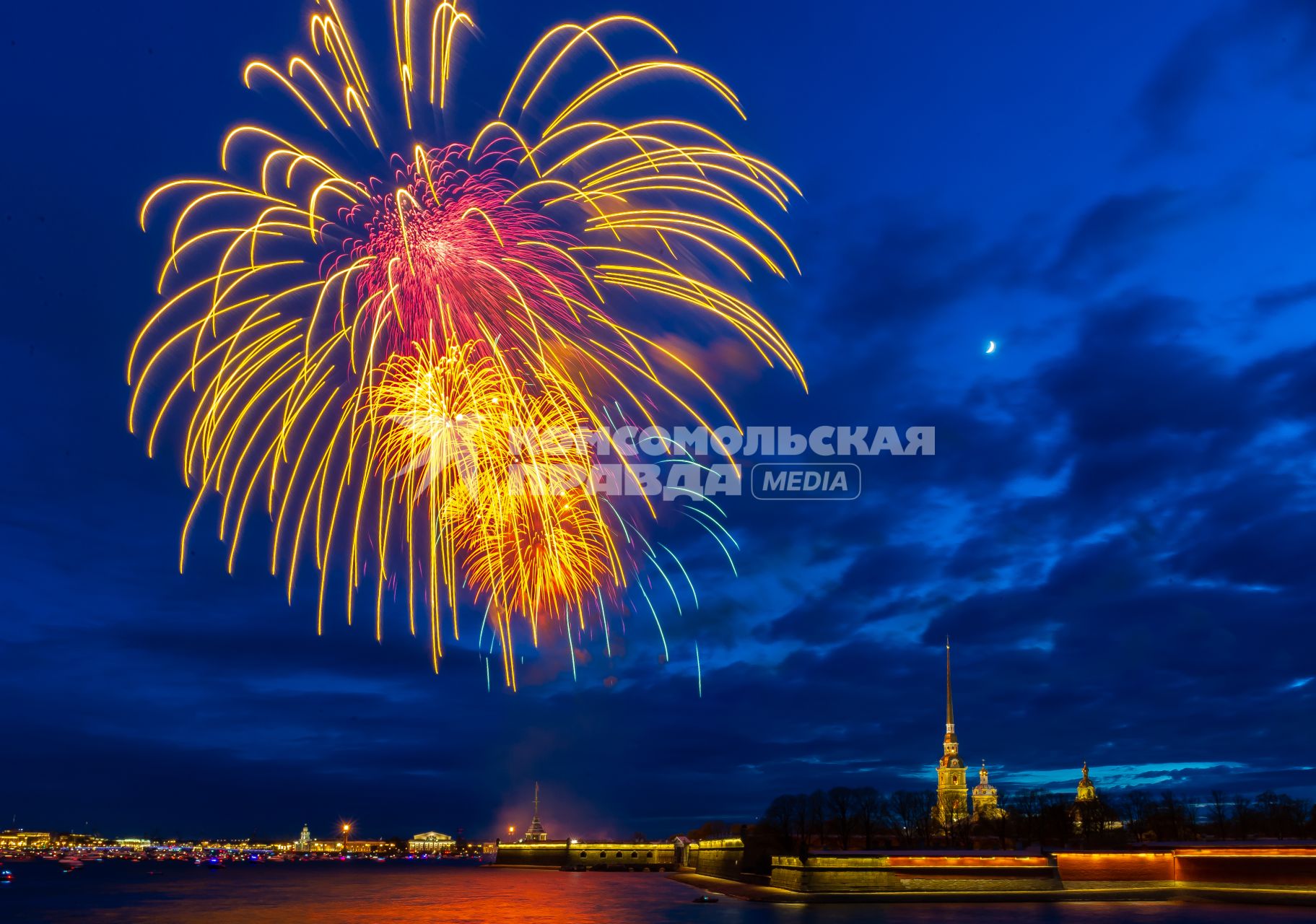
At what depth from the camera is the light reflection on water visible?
62.9 m

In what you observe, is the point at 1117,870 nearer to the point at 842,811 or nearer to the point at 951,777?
the point at 842,811

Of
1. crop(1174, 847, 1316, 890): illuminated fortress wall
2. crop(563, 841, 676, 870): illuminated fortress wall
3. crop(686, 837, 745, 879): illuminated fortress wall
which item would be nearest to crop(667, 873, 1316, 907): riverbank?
crop(1174, 847, 1316, 890): illuminated fortress wall

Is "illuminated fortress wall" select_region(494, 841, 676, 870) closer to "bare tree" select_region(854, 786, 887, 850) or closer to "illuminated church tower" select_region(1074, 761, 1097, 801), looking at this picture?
"bare tree" select_region(854, 786, 887, 850)

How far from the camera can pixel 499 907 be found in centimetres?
7831

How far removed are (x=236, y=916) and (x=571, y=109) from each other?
211 ft

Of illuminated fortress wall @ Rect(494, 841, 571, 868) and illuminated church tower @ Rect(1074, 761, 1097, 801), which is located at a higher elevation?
illuminated church tower @ Rect(1074, 761, 1097, 801)

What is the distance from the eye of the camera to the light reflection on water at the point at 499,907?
6294cm

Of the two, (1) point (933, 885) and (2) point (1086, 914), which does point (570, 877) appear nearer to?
(1) point (933, 885)

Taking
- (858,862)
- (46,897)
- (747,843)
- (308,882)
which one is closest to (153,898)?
(46,897)

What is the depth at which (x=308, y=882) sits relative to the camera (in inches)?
5433

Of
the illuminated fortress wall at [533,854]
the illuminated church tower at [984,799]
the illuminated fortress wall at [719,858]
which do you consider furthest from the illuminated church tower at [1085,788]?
the illuminated fortress wall at [533,854]

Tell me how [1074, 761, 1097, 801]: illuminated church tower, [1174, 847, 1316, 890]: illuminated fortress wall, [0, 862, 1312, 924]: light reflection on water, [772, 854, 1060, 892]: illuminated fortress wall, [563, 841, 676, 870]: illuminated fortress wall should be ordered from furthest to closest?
[563, 841, 676, 870]: illuminated fortress wall < [1074, 761, 1097, 801]: illuminated church tower < [772, 854, 1060, 892]: illuminated fortress wall < [1174, 847, 1316, 890]: illuminated fortress wall < [0, 862, 1312, 924]: light reflection on water

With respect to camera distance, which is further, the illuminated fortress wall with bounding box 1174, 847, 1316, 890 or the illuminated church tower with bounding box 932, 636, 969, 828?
the illuminated church tower with bounding box 932, 636, 969, 828

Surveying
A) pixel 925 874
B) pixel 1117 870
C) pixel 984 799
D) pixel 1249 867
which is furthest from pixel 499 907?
pixel 984 799
